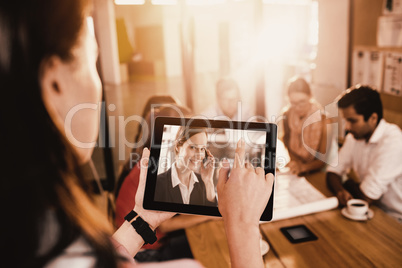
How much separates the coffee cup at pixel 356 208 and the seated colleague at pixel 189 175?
2.64 feet

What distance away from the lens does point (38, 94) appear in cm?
46

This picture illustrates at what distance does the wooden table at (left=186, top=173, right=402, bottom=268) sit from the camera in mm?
1231

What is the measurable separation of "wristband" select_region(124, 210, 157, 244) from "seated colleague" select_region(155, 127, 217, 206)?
8cm

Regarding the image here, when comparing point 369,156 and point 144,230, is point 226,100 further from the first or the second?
point 144,230

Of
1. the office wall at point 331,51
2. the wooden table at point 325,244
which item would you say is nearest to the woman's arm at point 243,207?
the wooden table at point 325,244

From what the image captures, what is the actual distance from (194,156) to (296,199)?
2.72 ft

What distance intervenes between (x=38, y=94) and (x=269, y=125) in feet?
2.23

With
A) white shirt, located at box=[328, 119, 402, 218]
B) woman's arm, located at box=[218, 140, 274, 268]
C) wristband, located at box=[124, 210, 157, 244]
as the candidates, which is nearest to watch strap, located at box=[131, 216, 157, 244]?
wristband, located at box=[124, 210, 157, 244]

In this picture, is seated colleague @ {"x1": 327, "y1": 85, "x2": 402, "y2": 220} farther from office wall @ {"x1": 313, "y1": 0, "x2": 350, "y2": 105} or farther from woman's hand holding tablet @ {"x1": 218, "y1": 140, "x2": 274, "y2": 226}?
office wall @ {"x1": 313, "y1": 0, "x2": 350, "y2": 105}

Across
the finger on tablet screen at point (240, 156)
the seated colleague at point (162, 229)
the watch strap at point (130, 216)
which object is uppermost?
the finger on tablet screen at point (240, 156)

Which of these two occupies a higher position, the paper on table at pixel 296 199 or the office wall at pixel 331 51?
the office wall at pixel 331 51

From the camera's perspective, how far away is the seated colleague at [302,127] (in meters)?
2.50

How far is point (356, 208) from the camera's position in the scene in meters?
1.49

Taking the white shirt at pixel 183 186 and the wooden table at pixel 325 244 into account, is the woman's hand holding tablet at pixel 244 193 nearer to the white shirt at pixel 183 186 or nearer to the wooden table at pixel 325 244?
the white shirt at pixel 183 186
